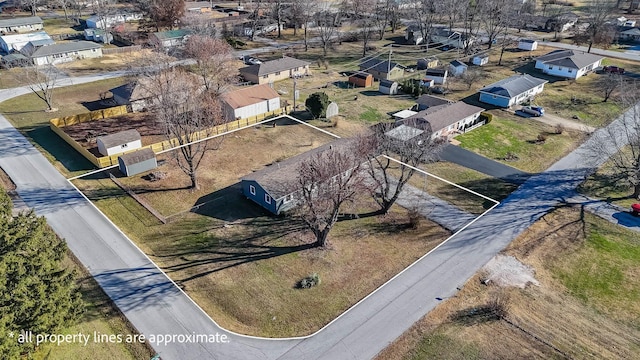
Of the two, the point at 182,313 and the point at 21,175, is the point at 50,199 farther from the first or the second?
the point at 182,313

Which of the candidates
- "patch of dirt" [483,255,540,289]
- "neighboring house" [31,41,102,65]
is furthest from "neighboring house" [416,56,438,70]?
"neighboring house" [31,41,102,65]

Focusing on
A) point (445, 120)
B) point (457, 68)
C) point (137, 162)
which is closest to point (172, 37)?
point (137, 162)

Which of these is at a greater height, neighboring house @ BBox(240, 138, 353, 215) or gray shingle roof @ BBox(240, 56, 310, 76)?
gray shingle roof @ BBox(240, 56, 310, 76)

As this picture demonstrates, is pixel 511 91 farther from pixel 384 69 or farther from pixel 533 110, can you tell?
pixel 384 69

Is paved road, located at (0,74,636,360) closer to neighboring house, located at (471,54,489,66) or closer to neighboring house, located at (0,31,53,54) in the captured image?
neighboring house, located at (471,54,489,66)

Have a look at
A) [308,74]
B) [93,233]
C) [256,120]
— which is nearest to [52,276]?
[93,233]

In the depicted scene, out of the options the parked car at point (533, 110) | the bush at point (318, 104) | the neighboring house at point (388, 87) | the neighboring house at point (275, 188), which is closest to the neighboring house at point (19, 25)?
the bush at point (318, 104)
